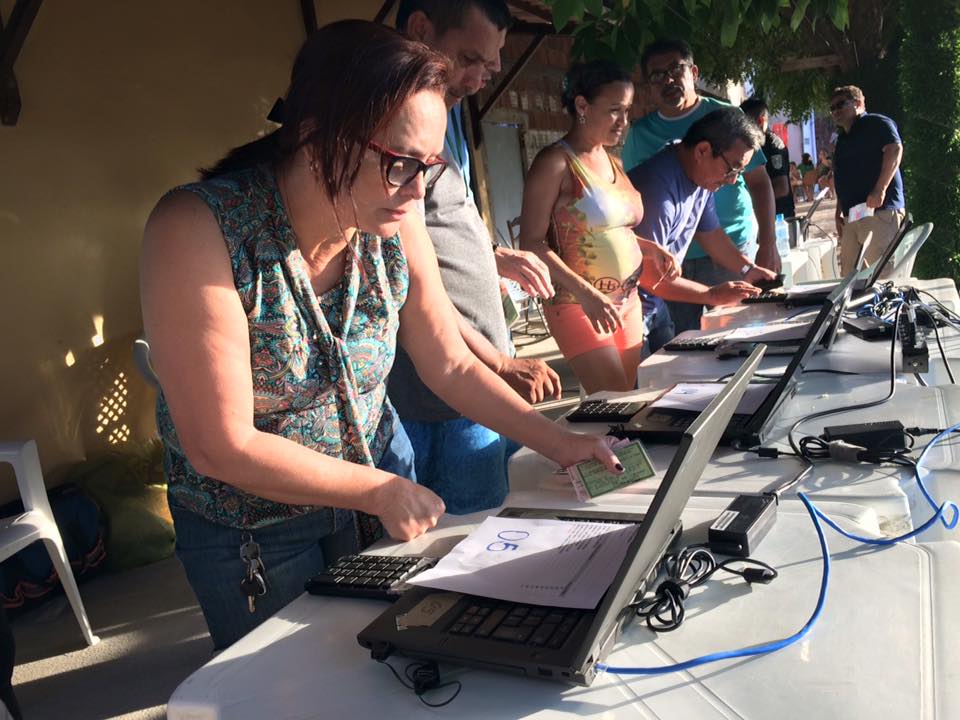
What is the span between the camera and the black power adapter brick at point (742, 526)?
3.60ft

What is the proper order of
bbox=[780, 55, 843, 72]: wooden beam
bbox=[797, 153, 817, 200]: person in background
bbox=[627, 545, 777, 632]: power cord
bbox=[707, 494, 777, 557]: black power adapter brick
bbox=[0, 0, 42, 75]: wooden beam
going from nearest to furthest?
Result: bbox=[627, 545, 777, 632]: power cord
bbox=[707, 494, 777, 557]: black power adapter brick
bbox=[0, 0, 42, 75]: wooden beam
bbox=[780, 55, 843, 72]: wooden beam
bbox=[797, 153, 817, 200]: person in background

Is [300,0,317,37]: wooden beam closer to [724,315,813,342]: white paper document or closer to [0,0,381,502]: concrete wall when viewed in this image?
[0,0,381,502]: concrete wall

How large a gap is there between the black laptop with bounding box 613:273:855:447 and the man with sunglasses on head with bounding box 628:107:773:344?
126cm

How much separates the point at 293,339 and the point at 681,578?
65 cm

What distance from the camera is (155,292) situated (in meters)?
1.14

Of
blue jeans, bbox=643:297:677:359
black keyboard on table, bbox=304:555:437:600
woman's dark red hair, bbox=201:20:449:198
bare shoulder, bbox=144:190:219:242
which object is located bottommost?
blue jeans, bbox=643:297:677:359

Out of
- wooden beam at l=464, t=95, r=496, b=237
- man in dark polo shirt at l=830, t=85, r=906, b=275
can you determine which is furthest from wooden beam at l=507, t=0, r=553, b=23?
man in dark polo shirt at l=830, t=85, r=906, b=275

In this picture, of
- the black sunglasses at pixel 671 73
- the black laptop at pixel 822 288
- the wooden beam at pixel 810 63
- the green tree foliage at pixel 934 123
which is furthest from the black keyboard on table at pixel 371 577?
the wooden beam at pixel 810 63

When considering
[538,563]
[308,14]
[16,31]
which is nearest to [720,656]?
[538,563]

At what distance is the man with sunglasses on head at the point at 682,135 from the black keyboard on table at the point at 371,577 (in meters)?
2.31

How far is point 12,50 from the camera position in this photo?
133 inches

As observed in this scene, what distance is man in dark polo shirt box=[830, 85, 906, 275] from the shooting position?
6098 mm

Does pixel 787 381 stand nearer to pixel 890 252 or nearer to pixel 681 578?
pixel 681 578

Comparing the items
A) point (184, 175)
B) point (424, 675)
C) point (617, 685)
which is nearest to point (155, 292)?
point (424, 675)
